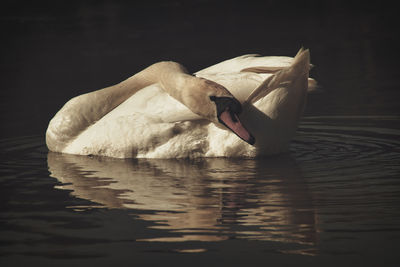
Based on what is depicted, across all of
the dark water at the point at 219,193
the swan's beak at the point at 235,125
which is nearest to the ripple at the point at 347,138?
the dark water at the point at 219,193

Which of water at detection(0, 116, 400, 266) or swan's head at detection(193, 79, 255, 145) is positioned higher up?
swan's head at detection(193, 79, 255, 145)

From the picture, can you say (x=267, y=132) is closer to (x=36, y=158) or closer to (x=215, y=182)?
(x=215, y=182)

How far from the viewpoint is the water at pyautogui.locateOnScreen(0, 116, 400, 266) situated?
530cm

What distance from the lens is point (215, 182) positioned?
737 centimetres

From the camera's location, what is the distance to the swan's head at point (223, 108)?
24.7ft

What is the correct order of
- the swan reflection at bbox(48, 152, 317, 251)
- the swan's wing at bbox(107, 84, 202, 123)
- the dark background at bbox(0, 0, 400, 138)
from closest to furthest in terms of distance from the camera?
the swan reflection at bbox(48, 152, 317, 251)
the swan's wing at bbox(107, 84, 202, 123)
the dark background at bbox(0, 0, 400, 138)

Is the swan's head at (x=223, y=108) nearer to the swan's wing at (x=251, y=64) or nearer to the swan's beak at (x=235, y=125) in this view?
the swan's beak at (x=235, y=125)

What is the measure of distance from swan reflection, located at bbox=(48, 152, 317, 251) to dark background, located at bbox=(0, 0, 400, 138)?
5.67 feet

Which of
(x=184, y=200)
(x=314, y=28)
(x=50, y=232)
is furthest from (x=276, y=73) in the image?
(x=314, y=28)

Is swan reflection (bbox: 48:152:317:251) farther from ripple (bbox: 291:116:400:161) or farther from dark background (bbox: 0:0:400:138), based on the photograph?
dark background (bbox: 0:0:400:138)

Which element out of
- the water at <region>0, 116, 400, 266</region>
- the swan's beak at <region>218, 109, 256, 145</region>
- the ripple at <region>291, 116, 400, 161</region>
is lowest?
the water at <region>0, 116, 400, 266</region>

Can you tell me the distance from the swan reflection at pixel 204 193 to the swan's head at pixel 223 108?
0.40 metres

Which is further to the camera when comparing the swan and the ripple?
the ripple

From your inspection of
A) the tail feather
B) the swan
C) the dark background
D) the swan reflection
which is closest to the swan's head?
the swan
